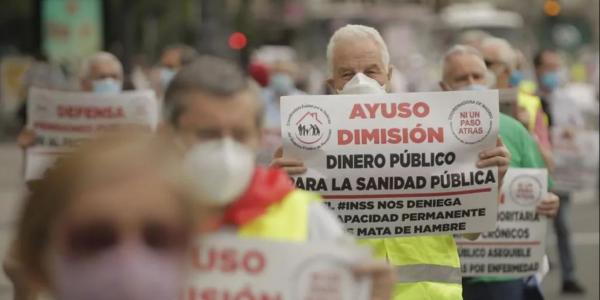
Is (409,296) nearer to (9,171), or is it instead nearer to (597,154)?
(597,154)

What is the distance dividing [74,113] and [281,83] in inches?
381

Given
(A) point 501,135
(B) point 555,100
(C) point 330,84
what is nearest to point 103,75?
(A) point 501,135

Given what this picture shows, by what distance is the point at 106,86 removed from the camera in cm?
945

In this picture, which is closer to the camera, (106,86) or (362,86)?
(362,86)

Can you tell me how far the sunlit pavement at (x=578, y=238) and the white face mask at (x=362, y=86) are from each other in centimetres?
202

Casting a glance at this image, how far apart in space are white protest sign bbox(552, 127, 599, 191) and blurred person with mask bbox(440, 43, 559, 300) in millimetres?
5033

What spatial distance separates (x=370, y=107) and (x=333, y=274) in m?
2.33

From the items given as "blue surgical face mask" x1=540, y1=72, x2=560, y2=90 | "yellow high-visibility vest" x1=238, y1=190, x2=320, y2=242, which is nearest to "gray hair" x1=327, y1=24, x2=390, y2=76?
"yellow high-visibility vest" x1=238, y1=190, x2=320, y2=242

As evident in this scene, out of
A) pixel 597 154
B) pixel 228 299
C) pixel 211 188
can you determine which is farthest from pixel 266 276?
pixel 597 154

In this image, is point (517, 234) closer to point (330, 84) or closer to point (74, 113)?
point (330, 84)

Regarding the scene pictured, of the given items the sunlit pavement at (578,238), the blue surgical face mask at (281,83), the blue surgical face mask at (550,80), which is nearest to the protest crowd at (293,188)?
the sunlit pavement at (578,238)

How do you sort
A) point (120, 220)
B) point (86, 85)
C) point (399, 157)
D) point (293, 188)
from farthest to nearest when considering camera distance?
point (86, 85) < point (399, 157) < point (293, 188) < point (120, 220)

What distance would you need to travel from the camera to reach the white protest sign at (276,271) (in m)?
3.10

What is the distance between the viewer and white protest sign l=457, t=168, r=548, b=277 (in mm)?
7543
